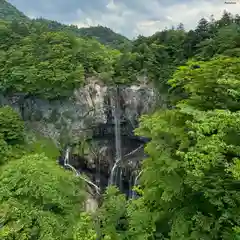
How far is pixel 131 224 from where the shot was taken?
24.0 ft

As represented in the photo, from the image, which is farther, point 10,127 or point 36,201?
point 10,127

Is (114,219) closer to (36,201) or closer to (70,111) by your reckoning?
(36,201)

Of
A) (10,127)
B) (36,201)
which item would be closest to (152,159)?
(36,201)

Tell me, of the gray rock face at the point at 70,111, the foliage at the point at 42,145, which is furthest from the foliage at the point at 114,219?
the gray rock face at the point at 70,111

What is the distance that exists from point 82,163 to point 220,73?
15.7 m

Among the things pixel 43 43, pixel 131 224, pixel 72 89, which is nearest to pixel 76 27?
pixel 43 43

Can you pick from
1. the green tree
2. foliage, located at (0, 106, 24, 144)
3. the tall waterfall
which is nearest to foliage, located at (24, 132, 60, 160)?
foliage, located at (0, 106, 24, 144)

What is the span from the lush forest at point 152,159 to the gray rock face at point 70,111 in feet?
2.15

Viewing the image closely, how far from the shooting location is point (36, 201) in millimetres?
10836

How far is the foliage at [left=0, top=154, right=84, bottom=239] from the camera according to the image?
32.6 ft

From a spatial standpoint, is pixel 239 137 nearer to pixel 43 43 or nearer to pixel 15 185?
pixel 15 185

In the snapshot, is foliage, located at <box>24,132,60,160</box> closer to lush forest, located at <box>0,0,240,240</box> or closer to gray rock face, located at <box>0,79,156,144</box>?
lush forest, located at <box>0,0,240,240</box>

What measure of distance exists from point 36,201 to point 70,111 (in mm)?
11718

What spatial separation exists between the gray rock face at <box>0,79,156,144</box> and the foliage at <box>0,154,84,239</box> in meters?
9.29
